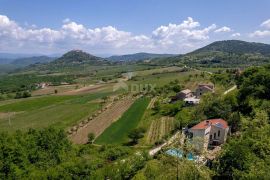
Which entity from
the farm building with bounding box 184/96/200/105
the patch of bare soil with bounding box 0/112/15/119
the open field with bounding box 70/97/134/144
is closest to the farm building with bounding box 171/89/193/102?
the farm building with bounding box 184/96/200/105

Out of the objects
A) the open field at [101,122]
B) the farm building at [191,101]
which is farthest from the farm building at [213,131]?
the farm building at [191,101]

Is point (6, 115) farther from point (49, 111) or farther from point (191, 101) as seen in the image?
point (191, 101)

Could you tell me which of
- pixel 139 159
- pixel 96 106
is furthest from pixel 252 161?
pixel 96 106

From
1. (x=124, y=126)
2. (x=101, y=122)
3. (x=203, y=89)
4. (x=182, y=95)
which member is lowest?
(x=101, y=122)

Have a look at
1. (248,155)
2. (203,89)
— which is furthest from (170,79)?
(248,155)

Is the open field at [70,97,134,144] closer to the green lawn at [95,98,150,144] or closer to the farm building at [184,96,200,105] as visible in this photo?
the green lawn at [95,98,150,144]

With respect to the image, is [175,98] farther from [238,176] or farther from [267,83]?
[238,176]
